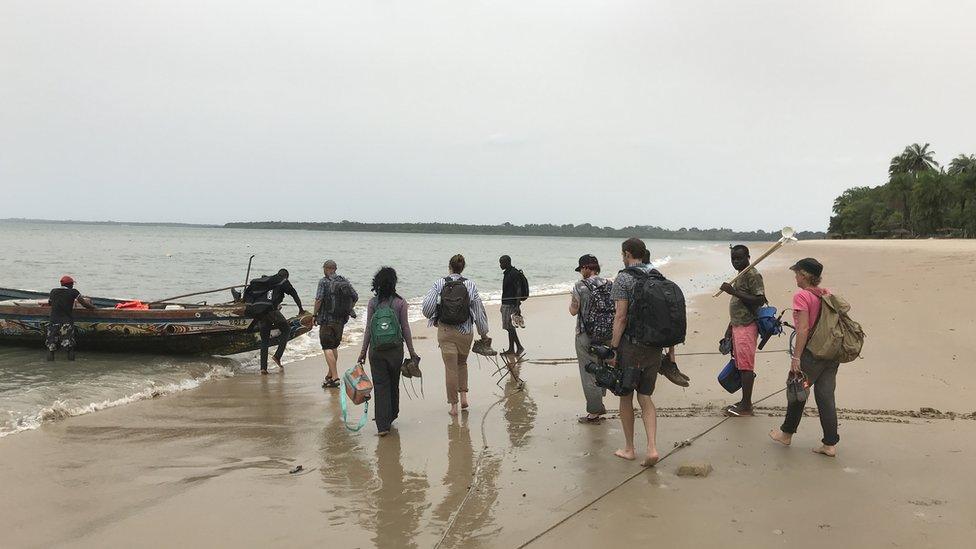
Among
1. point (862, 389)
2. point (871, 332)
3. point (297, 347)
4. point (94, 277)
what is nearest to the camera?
point (862, 389)

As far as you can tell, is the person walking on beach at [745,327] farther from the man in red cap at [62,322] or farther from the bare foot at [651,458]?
the man in red cap at [62,322]

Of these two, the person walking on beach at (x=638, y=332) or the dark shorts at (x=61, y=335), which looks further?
the dark shorts at (x=61, y=335)

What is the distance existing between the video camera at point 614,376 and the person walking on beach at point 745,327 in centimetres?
178

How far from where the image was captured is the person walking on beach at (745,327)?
5934 mm

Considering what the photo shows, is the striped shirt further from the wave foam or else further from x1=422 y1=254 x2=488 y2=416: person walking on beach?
the wave foam

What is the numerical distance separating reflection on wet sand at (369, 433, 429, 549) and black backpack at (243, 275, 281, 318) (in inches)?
197

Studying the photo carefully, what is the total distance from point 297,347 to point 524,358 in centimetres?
500

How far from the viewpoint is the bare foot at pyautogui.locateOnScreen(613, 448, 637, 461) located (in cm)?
491

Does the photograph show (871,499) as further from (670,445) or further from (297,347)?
(297,347)

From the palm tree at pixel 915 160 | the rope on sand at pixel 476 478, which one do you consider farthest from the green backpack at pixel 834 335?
the palm tree at pixel 915 160

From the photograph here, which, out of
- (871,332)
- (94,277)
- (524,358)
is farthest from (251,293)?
(94,277)

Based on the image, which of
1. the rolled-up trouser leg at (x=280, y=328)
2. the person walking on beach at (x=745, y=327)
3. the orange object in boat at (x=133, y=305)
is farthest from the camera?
the orange object in boat at (x=133, y=305)

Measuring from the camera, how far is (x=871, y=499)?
→ 3992 millimetres

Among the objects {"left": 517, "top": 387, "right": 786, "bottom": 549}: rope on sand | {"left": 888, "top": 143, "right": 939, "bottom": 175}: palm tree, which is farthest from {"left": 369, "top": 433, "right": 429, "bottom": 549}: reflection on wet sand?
{"left": 888, "top": 143, "right": 939, "bottom": 175}: palm tree
